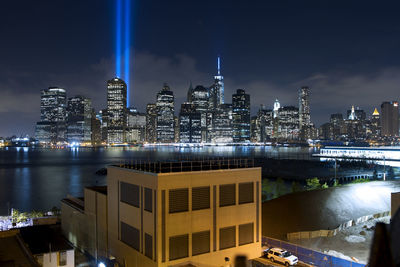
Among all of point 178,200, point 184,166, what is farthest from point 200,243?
point 184,166

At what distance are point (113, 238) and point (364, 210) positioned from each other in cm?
2583

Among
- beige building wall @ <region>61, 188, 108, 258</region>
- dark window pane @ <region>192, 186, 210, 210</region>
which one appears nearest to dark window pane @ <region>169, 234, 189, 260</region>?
dark window pane @ <region>192, 186, 210, 210</region>

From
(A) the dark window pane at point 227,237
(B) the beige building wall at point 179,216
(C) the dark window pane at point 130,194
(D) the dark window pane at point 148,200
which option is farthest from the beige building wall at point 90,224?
(A) the dark window pane at point 227,237

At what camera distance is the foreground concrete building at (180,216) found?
17109 mm

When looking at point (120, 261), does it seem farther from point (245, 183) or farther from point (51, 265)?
point (245, 183)

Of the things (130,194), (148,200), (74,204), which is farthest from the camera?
(74,204)

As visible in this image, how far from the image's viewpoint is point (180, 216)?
17.4 metres

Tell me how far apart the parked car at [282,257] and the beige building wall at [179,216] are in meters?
1.11

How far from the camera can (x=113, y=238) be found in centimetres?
2148

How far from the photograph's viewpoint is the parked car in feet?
60.8

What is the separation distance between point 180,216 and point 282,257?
253 inches

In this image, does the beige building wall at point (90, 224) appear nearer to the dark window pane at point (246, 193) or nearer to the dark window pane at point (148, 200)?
the dark window pane at point (148, 200)

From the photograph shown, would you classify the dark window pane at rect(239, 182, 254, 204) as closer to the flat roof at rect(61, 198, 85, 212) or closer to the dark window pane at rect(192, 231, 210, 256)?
the dark window pane at rect(192, 231, 210, 256)

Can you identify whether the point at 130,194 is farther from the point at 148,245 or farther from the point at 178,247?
the point at 178,247
